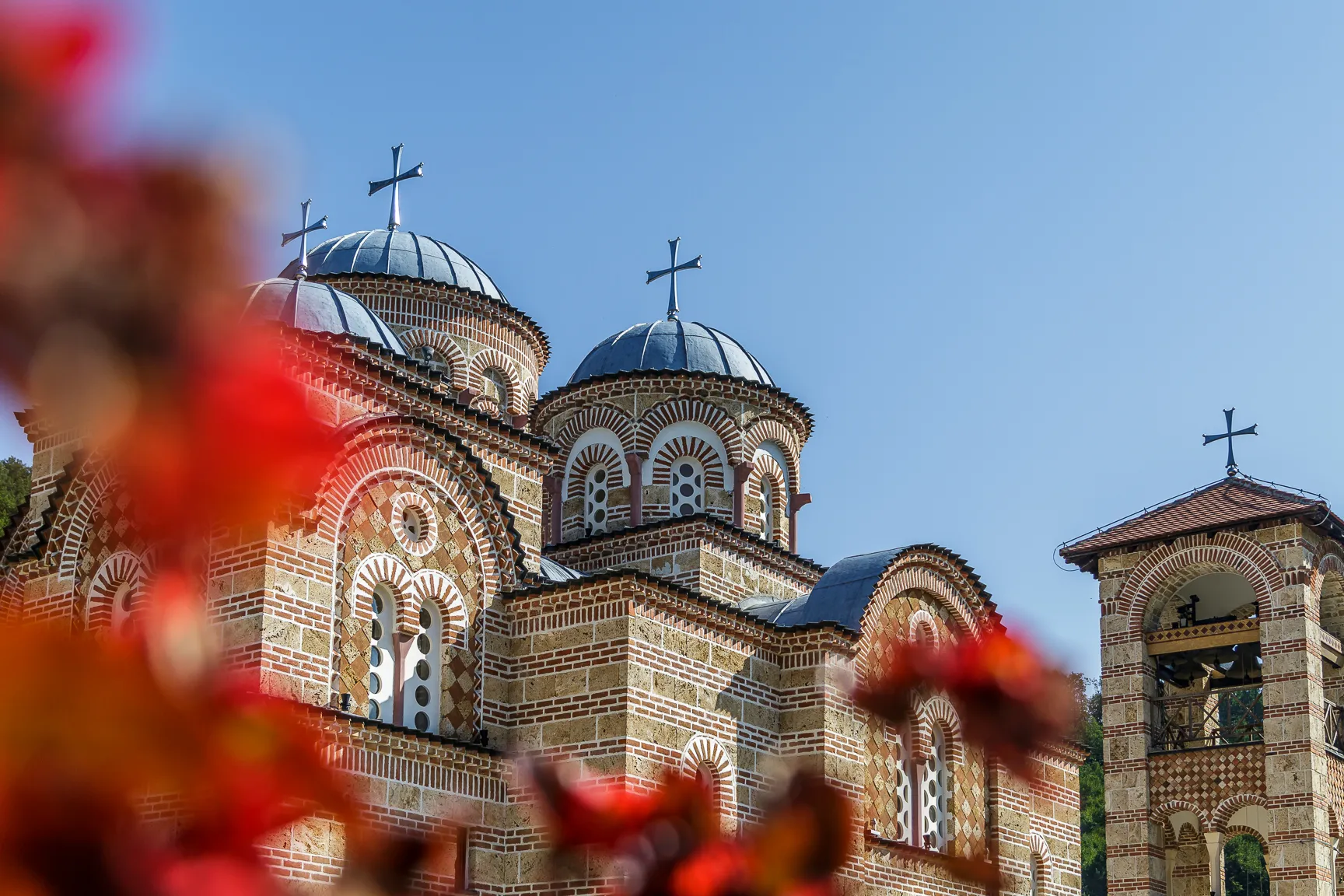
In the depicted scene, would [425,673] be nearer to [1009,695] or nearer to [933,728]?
[933,728]

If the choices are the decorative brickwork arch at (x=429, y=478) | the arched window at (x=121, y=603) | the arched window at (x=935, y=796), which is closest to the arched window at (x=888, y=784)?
the arched window at (x=935, y=796)

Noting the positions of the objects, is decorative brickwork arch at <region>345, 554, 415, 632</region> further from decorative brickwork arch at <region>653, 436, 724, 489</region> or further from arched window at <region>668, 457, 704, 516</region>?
decorative brickwork arch at <region>653, 436, 724, 489</region>

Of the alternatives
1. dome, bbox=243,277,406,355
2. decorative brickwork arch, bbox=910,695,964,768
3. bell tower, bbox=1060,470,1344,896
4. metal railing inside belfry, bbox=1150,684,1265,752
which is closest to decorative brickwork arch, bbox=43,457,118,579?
dome, bbox=243,277,406,355

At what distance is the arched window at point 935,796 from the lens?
14477 mm

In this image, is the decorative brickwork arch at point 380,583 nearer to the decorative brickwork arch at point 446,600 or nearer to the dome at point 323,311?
the decorative brickwork arch at point 446,600

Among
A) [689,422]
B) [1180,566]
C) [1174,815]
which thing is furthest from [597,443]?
[1174,815]

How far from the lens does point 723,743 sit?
12.5 meters

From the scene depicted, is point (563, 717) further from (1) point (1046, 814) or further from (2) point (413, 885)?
(2) point (413, 885)

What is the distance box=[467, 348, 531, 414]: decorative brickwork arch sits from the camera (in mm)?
17984

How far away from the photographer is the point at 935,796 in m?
14.7

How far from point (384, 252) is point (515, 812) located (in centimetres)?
855

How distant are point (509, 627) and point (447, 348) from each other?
622 centimetres

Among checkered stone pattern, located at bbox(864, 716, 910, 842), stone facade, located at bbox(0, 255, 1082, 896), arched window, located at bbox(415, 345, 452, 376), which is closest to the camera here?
stone facade, located at bbox(0, 255, 1082, 896)

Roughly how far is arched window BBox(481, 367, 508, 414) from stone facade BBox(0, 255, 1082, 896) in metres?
4.46
